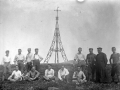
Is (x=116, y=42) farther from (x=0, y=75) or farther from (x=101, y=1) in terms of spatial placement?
(x=0, y=75)

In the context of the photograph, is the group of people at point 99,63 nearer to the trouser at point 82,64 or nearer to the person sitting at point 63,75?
the trouser at point 82,64

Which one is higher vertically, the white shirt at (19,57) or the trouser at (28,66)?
the white shirt at (19,57)

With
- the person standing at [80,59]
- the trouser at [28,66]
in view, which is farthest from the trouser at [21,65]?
the person standing at [80,59]

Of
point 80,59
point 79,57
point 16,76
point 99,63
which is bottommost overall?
point 16,76

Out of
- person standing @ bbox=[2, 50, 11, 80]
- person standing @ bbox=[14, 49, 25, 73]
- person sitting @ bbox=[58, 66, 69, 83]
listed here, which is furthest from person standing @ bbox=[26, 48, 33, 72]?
person sitting @ bbox=[58, 66, 69, 83]

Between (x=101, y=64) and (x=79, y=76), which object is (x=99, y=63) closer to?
(x=101, y=64)

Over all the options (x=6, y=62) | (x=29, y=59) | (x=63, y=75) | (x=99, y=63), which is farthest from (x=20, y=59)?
(x=99, y=63)

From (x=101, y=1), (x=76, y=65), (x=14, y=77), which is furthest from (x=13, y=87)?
(x=101, y=1)

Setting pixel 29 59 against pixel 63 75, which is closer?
pixel 63 75
